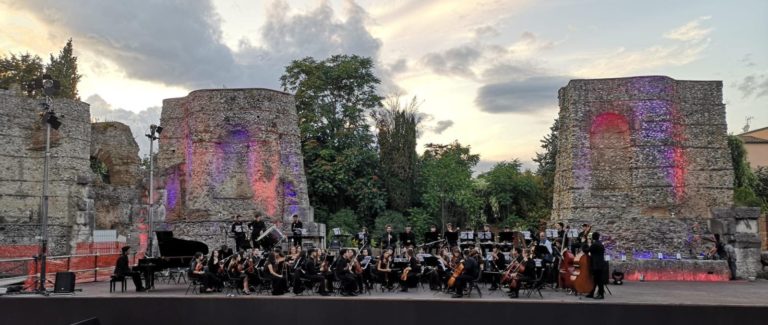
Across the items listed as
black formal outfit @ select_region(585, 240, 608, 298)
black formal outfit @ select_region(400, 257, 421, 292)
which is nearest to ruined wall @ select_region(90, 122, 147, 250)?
black formal outfit @ select_region(400, 257, 421, 292)

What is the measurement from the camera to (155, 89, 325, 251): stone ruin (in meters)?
25.7

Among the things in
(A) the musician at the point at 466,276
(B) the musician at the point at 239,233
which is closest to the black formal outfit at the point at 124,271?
(B) the musician at the point at 239,233

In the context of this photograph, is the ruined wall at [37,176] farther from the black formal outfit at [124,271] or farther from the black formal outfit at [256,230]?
the black formal outfit at [124,271]

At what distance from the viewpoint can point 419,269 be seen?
49.8 feet

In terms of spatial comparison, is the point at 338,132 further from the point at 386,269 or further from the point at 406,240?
the point at 386,269

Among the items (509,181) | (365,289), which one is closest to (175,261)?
(365,289)

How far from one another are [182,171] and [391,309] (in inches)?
726

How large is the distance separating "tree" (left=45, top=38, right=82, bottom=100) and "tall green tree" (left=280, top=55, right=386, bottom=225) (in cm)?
1943

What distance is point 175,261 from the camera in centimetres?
1515

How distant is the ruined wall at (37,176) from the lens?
27.3 m

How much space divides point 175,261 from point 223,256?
1.18m

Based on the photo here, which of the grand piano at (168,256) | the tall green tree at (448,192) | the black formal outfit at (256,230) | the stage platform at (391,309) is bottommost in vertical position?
the stage platform at (391,309)

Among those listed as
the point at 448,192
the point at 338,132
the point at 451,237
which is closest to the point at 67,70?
the point at 338,132

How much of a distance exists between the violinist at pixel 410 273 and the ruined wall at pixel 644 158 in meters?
9.91
